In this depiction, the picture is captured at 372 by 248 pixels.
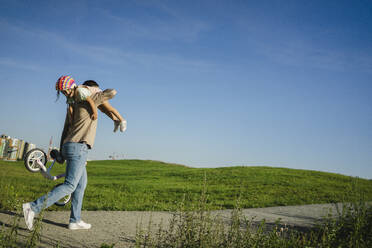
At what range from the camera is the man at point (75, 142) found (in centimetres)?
434

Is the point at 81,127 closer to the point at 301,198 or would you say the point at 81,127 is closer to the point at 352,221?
the point at 352,221

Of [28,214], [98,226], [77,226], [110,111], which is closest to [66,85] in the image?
[110,111]

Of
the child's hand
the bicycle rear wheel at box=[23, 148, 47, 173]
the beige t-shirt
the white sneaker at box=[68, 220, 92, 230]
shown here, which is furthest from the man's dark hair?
the white sneaker at box=[68, 220, 92, 230]

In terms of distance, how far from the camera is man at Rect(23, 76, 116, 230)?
171 inches

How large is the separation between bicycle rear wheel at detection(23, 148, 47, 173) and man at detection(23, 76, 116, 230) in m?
0.78

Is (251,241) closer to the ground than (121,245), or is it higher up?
higher up

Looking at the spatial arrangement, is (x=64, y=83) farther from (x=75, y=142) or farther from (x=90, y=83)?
(x=75, y=142)

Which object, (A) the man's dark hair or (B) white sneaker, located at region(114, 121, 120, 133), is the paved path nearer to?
(B) white sneaker, located at region(114, 121, 120, 133)

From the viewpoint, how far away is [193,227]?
3.45 m

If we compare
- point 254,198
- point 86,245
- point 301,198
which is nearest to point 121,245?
point 86,245

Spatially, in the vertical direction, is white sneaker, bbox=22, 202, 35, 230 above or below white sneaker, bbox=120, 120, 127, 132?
below

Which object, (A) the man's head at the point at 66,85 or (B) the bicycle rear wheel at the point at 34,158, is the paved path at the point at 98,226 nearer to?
(B) the bicycle rear wheel at the point at 34,158

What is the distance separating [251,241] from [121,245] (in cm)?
165

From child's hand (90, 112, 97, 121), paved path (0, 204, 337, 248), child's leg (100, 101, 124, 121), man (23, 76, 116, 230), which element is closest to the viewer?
paved path (0, 204, 337, 248)
